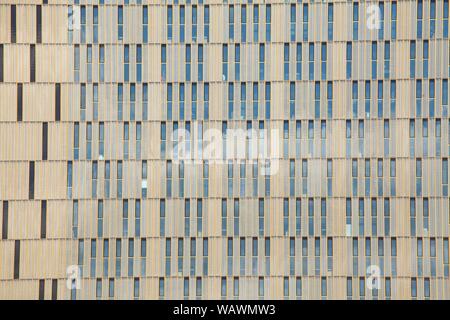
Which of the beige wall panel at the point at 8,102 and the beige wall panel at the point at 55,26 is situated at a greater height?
the beige wall panel at the point at 55,26

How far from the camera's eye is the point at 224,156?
190 ft

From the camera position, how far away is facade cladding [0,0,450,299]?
188 ft

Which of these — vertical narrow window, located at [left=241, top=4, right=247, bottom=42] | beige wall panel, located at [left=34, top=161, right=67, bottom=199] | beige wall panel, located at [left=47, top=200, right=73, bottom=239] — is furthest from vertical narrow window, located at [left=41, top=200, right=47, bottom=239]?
vertical narrow window, located at [left=241, top=4, right=247, bottom=42]

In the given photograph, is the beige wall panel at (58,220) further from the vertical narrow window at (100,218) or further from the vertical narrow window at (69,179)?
the vertical narrow window at (100,218)

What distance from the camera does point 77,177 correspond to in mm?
57844

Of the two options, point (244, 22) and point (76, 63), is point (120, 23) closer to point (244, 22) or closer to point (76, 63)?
point (76, 63)

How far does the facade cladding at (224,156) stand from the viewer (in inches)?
2261

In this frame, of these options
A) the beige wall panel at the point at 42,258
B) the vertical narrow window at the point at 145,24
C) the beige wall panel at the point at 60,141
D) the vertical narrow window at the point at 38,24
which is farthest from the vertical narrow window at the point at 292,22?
the beige wall panel at the point at 42,258

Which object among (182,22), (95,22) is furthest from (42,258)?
(182,22)

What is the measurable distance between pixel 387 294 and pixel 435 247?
5.08 meters

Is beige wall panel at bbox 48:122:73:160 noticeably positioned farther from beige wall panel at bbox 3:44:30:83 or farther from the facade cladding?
beige wall panel at bbox 3:44:30:83

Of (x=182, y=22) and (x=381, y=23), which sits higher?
(x=182, y=22)
